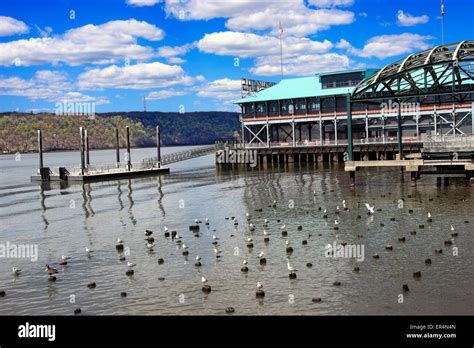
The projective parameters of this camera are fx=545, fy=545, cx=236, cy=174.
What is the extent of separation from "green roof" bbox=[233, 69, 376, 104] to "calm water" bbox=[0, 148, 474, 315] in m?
40.5

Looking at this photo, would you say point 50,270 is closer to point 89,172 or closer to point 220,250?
point 220,250

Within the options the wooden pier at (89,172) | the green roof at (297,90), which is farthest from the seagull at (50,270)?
the green roof at (297,90)

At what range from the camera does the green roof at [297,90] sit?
84375 millimetres

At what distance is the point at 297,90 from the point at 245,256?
231 feet

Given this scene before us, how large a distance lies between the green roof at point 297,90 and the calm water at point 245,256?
133 ft

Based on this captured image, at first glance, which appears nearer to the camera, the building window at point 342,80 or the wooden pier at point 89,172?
the wooden pier at point 89,172

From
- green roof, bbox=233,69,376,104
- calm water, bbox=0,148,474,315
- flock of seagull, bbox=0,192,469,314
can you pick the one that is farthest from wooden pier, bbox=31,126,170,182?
flock of seagull, bbox=0,192,469,314

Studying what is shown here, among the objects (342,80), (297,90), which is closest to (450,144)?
(342,80)

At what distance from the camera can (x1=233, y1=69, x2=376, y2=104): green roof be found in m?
84.4

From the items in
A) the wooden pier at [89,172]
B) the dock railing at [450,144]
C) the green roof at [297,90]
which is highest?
the green roof at [297,90]

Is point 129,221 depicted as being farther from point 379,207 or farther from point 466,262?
point 466,262

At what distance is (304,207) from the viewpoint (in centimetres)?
3694

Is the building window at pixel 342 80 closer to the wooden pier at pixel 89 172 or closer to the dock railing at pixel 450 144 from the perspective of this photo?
the wooden pier at pixel 89 172
